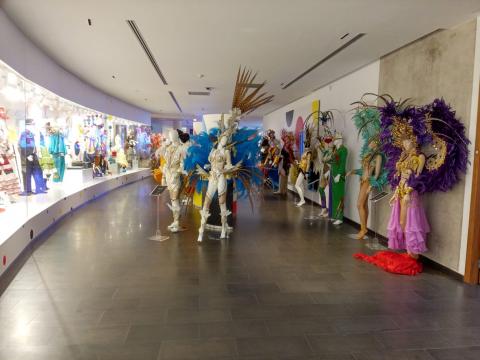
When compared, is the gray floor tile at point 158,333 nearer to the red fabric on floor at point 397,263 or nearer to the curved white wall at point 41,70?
the red fabric on floor at point 397,263

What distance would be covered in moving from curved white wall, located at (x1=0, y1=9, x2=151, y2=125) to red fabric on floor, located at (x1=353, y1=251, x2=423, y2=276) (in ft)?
17.9

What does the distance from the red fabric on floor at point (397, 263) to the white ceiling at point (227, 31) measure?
292 centimetres

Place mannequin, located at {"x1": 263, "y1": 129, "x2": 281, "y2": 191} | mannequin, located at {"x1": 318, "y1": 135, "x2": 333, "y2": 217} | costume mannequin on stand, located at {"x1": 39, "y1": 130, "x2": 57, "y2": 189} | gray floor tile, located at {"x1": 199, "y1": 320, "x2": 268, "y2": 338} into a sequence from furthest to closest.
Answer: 1. mannequin, located at {"x1": 263, "y1": 129, "x2": 281, "y2": 191}
2. costume mannequin on stand, located at {"x1": 39, "y1": 130, "x2": 57, "y2": 189}
3. mannequin, located at {"x1": 318, "y1": 135, "x2": 333, "y2": 217}
4. gray floor tile, located at {"x1": 199, "y1": 320, "x2": 268, "y2": 338}

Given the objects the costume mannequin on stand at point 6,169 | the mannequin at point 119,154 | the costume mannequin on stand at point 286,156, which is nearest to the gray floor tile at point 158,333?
the costume mannequin on stand at point 6,169

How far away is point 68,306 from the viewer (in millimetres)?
3285

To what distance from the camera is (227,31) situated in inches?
188

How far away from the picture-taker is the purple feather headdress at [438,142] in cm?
408

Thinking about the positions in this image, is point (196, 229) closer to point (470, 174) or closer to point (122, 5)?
point (122, 5)

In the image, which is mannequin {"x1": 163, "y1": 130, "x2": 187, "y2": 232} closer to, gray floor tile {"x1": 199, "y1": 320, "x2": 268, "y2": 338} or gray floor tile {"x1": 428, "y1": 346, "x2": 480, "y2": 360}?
gray floor tile {"x1": 199, "y1": 320, "x2": 268, "y2": 338}

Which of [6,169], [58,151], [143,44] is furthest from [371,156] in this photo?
[58,151]

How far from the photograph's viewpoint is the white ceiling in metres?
3.87

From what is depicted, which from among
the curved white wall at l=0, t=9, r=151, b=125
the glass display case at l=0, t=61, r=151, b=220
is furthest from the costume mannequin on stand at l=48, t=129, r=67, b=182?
the curved white wall at l=0, t=9, r=151, b=125

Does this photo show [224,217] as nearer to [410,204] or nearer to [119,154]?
[410,204]

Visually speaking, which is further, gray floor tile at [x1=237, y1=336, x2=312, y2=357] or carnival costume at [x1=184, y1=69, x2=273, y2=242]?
carnival costume at [x1=184, y1=69, x2=273, y2=242]
